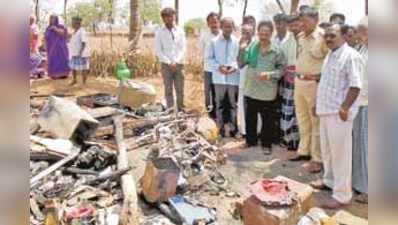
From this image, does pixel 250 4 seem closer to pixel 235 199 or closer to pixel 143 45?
pixel 143 45

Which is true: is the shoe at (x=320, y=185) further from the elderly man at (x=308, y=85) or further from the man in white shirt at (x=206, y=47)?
the man in white shirt at (x=206, y=47)

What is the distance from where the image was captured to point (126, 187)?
172cm

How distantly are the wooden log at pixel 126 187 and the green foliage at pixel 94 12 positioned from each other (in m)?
0.32

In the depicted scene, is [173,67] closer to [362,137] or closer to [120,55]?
[120,55]

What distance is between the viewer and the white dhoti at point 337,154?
5.38 feet

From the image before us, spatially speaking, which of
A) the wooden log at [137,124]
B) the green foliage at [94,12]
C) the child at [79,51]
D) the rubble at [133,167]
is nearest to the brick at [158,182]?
the rubble at [133,167]

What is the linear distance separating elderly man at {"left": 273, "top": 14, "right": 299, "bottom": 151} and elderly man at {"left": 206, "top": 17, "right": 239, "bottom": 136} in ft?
0.49

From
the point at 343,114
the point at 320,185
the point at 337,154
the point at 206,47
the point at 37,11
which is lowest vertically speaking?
the point at 320,185

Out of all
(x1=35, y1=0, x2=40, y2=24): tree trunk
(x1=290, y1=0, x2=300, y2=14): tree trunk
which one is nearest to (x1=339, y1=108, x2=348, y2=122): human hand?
(x1=290, y1=0, x2=300, y2=14): tree trunk

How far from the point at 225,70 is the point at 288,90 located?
0.73 feet

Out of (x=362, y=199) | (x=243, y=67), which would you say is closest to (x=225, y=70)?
(x=243, y=67)

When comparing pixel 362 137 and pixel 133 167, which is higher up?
pixel 362 137

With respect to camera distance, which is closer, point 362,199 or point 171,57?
point 362,199
